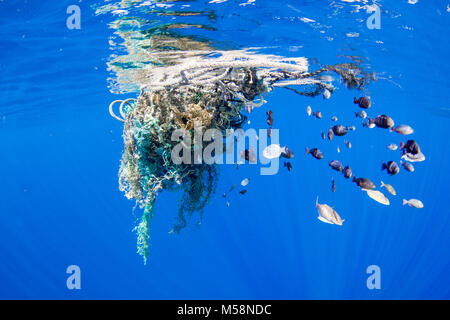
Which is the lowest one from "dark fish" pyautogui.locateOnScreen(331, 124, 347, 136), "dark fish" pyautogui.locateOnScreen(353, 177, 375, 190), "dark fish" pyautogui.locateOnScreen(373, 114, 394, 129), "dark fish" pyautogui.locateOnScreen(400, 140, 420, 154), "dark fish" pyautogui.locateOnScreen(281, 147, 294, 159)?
"dark fish" pyautogui.locateOnScreen(353, 177, 375, 190)

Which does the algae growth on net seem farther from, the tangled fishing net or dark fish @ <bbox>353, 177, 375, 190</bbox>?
dark fish @ <bbox>353, 177, 375, 190</bbox>

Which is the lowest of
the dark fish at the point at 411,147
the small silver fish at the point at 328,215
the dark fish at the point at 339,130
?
the small silver fish at the point at 328,215

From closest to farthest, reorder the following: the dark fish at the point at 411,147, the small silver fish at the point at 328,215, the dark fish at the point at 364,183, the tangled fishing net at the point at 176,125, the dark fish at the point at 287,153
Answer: the tangled fishing net at the point at 176,125 → the small silver fish at the point at 328,215 → the dark fish at the point at 364,183 → the dark fish at the point at 411,147 → the dark fish at the point at 287,153

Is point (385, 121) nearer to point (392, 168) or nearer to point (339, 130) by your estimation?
point (339, 130)

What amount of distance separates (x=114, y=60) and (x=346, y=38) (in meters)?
8.68

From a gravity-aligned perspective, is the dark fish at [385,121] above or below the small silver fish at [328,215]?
above

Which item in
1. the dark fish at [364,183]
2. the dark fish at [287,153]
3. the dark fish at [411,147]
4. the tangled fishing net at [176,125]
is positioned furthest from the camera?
the dark fish at [287,153]

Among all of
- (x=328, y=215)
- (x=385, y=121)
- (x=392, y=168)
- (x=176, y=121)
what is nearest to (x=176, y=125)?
(x=176, y=121)

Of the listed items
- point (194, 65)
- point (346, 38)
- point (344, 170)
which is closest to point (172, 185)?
point (194, 65)

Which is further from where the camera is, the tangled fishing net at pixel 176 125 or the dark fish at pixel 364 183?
the dark fish at pixel 364 183

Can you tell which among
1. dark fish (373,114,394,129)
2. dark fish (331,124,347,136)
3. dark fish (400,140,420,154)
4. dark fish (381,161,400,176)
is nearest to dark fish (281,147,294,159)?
dark fish (331,124,347,136)

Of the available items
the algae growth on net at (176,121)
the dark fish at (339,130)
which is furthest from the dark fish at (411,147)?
the algae growth on net at (176,121)

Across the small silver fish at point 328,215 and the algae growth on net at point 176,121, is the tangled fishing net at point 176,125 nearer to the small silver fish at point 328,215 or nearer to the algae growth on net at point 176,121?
the algae growth on net at point 176,121
